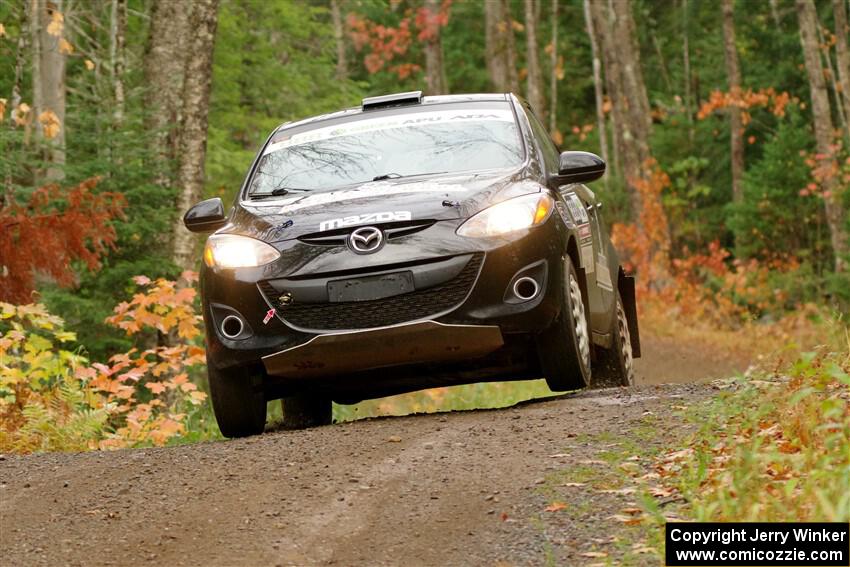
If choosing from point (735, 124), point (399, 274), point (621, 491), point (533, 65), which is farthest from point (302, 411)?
point (533, 65)

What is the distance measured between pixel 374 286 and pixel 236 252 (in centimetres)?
90

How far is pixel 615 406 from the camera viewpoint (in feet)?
24.8

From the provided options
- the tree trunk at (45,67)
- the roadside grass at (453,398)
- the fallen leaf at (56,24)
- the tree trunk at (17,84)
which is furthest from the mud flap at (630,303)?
the tree trunk at (45,67)

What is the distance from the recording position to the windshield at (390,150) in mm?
8625

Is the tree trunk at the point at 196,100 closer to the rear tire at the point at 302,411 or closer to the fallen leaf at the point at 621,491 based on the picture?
the rear tire at the point at 302,411

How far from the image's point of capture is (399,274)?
7.54 metres

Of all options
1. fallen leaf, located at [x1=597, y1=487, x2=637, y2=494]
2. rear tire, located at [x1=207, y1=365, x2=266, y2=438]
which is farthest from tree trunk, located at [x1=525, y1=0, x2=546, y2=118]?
fallen leaf, located at [x1=597, y1=487, x2=637, y2=494]

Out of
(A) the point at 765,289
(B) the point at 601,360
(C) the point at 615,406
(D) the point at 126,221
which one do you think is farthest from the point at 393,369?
(A) the point at 765,289

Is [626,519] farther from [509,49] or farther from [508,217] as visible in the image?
[509,49]

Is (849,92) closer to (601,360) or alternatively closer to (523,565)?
(601,360)

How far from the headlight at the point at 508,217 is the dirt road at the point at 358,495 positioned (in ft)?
3.33

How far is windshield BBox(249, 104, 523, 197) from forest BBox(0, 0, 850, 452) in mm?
2107

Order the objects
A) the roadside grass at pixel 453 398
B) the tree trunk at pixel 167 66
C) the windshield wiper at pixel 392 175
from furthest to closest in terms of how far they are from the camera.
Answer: the roadside grass at pixel 453 398
the tree trunk at pixel 167 66
the windshield wiper at pixel 392 175

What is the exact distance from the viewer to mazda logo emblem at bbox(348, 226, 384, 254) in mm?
7551
